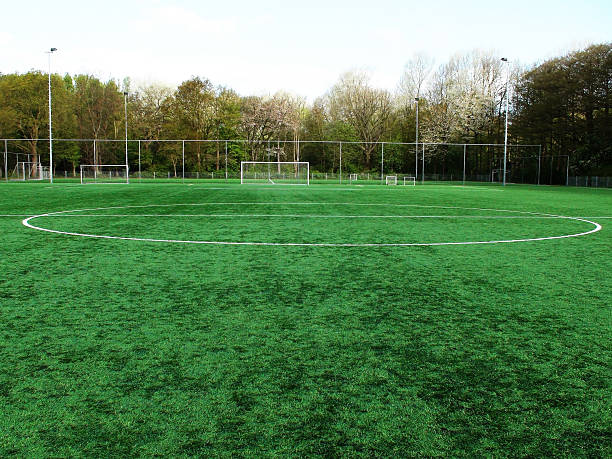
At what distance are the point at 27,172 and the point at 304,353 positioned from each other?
158 feet

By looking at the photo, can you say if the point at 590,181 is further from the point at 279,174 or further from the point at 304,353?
the point at 304,353

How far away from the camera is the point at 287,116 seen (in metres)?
55.9

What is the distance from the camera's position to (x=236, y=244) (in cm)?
733

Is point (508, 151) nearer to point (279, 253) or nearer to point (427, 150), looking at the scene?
point (427, 150)

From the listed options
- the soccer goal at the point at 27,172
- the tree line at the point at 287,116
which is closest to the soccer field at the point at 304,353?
the soccer goal at the point at 27,172

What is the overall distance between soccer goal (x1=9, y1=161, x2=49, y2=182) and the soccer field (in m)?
38.9

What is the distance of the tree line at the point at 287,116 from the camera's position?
47.5 meters

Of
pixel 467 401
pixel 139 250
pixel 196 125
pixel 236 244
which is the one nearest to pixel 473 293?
pixel 467 401

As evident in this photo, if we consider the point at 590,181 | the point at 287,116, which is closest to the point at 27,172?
the point at 287,116

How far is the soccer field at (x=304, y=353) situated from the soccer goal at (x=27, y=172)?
1530 inches

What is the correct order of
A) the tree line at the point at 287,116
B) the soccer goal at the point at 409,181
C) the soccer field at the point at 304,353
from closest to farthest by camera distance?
the soccer field at the point at 304,353, the soccer goal at the point at 409,181, the tree line at the point at 287,116

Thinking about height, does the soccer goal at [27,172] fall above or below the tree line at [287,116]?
below

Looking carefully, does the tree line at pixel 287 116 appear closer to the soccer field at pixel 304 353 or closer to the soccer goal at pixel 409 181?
the soccer goal at pixel 409 181

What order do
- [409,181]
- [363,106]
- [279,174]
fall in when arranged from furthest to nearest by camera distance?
[363,106]
[409,181]
[279,174]
